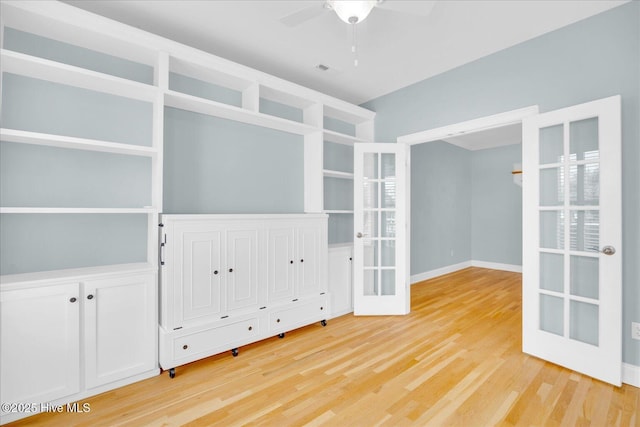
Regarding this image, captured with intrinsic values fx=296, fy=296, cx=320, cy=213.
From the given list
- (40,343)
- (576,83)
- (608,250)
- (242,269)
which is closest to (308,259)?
(242,269)

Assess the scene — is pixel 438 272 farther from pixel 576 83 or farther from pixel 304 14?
pixel 304 14

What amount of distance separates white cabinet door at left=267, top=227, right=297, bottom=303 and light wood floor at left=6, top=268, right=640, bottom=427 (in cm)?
46

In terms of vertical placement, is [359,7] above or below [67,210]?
above

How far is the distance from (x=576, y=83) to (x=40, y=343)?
427 cm

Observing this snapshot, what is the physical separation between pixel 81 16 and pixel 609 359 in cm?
441

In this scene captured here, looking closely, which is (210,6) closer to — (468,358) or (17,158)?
(17,158)

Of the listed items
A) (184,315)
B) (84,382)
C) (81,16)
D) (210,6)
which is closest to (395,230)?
(184,315)

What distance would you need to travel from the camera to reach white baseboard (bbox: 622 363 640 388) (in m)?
2.10

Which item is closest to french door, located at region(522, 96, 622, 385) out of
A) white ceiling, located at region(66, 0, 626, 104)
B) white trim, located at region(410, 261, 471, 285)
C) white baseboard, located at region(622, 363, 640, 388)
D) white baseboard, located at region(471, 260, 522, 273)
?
white baseboard, located at region(622, 363, 640, 388)

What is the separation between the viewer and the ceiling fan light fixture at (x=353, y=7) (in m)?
1.66

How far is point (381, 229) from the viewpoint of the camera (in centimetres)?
366

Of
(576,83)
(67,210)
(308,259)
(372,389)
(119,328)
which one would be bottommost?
(372,389)

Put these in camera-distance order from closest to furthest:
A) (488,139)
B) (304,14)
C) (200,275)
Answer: (304,14) < (200,275) < (488,139)

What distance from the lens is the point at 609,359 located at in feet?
6.97
